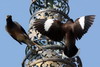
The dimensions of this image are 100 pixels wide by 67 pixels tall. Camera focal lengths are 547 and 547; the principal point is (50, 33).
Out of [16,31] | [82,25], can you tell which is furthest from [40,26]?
[82,25]

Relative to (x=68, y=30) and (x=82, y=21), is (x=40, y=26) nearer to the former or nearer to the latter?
(x=68, y=30)

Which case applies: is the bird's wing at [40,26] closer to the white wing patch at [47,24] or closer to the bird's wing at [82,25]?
the white wing patch at [47,24]

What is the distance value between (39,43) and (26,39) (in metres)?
0.85

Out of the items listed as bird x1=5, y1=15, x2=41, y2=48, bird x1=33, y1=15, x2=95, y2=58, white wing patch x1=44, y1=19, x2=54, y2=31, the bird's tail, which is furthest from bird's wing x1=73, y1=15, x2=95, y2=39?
bird x1=5, y1=15, x2=41, y2=48

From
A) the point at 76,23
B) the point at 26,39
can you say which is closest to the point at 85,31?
the point at 76,23

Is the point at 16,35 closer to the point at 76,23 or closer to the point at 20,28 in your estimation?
the point at 20,28

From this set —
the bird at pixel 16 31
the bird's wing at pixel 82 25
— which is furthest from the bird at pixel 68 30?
the bird at pixel 16 31

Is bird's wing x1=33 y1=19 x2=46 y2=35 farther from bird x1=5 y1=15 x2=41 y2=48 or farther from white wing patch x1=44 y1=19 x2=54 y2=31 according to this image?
bird x1=5 y1=15 x2=41 y2=48

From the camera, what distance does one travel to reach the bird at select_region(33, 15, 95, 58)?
6.52 meters

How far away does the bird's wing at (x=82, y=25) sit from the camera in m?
6.57

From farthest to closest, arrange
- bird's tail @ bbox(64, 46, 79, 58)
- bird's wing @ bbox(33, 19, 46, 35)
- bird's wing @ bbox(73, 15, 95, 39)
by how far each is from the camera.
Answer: bird's wing @ bbox(33, 19, 46, 35), bird's wing @ bbox(73, 15, 95, 39), bird's tail @ bbox(64, 46, 79, 58)

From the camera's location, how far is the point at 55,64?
7.33m

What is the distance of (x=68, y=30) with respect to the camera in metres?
6.65

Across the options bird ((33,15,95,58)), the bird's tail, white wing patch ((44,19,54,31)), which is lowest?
the bird's tail
